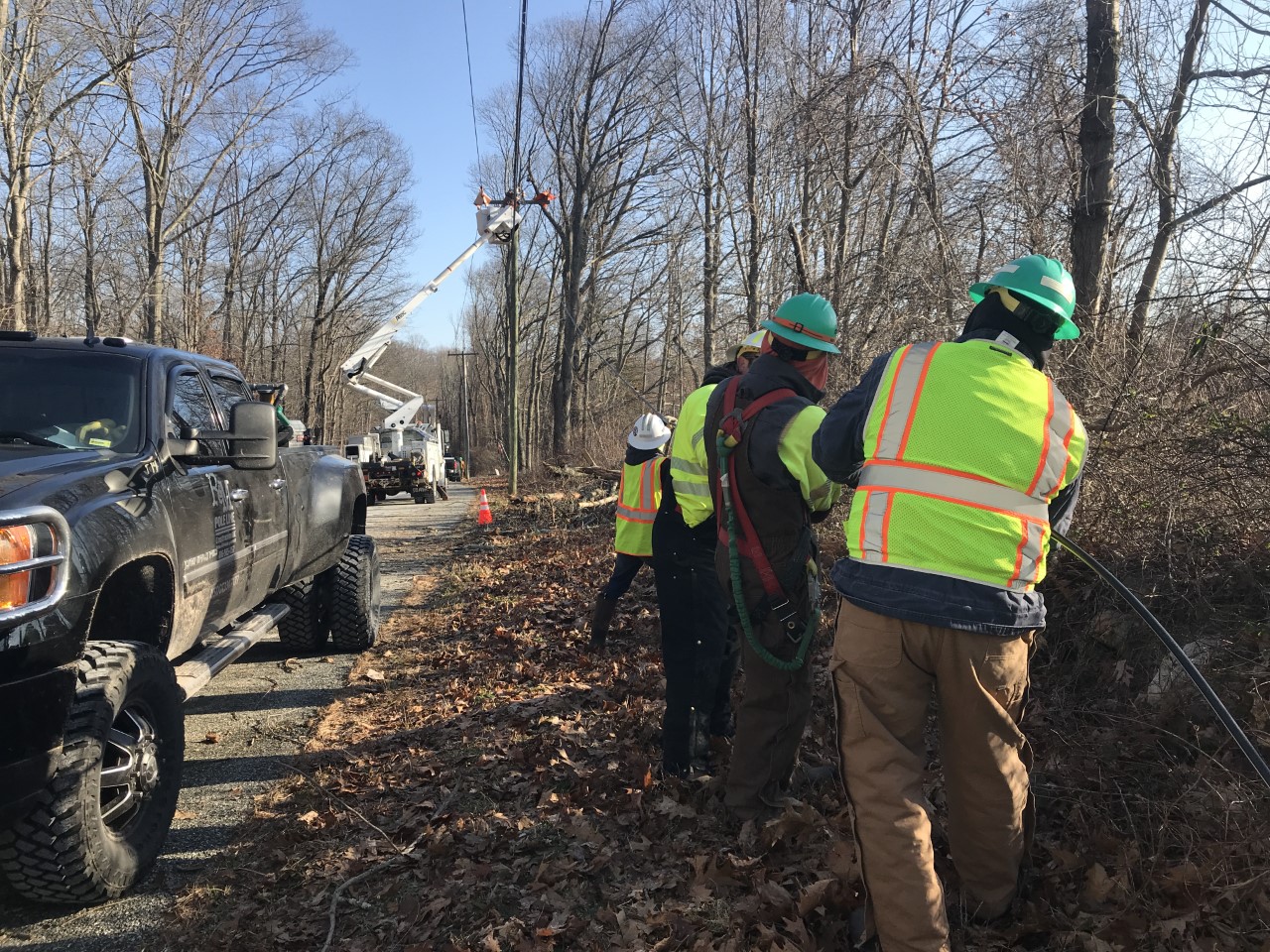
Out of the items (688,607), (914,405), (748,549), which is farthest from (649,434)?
(914,405)

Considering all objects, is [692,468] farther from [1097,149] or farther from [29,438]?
[1097,149]

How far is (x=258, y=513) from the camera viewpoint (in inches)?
199

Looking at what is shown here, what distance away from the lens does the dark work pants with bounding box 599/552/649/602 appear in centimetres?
590

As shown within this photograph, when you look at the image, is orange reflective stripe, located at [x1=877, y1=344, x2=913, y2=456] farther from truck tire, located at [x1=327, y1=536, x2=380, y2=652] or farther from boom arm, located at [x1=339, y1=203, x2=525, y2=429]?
boom arm, located at [x1=339, y1=203, x2=525, y2=429]

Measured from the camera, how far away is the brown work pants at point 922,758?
2.46 m

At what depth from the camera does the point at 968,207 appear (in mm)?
7695

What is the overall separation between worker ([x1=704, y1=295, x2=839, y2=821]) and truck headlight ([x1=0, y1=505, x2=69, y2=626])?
8.29ft

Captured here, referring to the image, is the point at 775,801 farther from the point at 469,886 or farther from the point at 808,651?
the point at 469,886

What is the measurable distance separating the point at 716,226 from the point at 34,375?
20.0 m

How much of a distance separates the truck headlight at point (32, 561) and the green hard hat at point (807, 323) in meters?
2.80

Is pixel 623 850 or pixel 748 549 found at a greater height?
pixel 748 549

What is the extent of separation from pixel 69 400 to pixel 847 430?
12.4ft

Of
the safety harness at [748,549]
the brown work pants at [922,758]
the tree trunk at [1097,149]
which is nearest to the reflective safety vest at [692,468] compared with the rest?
the safety harness at [748,549]

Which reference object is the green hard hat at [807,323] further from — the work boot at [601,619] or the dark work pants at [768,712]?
the work boot at [601,619]
